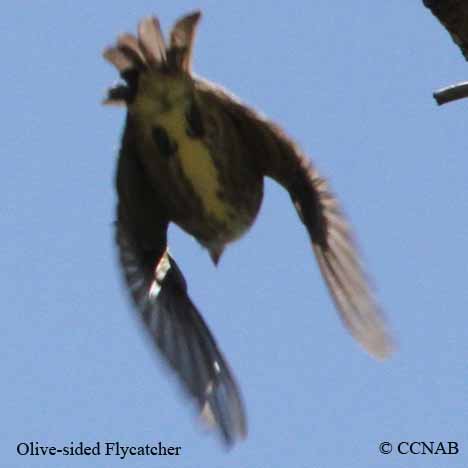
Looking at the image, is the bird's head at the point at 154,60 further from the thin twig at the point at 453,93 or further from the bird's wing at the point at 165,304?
the thin twig at the point at 453,93

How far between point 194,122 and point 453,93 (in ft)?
6.27

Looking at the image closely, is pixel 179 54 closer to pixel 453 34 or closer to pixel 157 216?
pixel 157 216

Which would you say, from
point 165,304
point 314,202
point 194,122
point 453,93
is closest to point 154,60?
point 194,122

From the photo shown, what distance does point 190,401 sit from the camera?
13.7ft

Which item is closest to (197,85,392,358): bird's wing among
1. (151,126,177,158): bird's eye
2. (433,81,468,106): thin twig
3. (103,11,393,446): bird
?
(103,11,393,446): bird

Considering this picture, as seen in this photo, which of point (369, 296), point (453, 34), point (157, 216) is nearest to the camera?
point (453, 34)

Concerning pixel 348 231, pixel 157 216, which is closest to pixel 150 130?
pixel 157 216

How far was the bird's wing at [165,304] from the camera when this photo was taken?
4.26m

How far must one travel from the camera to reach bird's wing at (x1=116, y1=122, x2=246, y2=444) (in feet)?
14.0

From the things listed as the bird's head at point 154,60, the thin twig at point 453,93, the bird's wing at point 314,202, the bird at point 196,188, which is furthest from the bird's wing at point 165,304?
the thin twig at point 453,93

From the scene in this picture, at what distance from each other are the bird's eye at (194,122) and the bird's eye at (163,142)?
80 mm

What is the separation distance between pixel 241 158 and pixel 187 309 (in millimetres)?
650

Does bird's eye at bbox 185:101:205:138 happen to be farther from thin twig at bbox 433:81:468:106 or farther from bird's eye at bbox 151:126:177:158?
thin twig at bbox 433:81:468:106

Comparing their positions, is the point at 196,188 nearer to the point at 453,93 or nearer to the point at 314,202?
the point at 314,202
